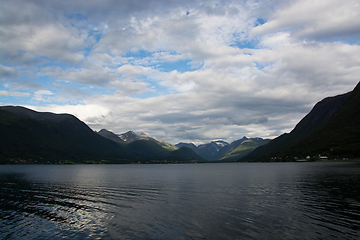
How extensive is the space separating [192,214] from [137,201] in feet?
57.2

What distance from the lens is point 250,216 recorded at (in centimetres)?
3422

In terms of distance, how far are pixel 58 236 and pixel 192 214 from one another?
2062 centimetres

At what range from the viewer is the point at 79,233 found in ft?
92.0

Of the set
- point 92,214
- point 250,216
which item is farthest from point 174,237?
point 92,214

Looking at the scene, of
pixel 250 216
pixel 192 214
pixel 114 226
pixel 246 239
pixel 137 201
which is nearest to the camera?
pixel 246 239

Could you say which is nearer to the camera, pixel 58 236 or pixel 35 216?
pixel 58 236

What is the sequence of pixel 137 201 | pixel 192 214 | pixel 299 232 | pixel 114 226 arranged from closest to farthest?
pixel 299 232 < pixel 114 226 < pixel 192 214 < pixel 137 201

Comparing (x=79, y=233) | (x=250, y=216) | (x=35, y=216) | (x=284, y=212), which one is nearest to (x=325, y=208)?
(x=284, y=212)

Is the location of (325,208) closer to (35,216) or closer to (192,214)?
(192,214)

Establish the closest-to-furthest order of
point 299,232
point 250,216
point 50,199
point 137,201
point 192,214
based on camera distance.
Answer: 1. point 299,232
2. point 250,216
3. point 192,214
4. point 137,201
5. point 50,199

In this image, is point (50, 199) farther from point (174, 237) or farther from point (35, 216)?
point (174, 237)

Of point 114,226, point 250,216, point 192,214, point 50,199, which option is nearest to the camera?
point 114,226

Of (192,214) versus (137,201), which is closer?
(192,214)

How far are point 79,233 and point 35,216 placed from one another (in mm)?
15066
